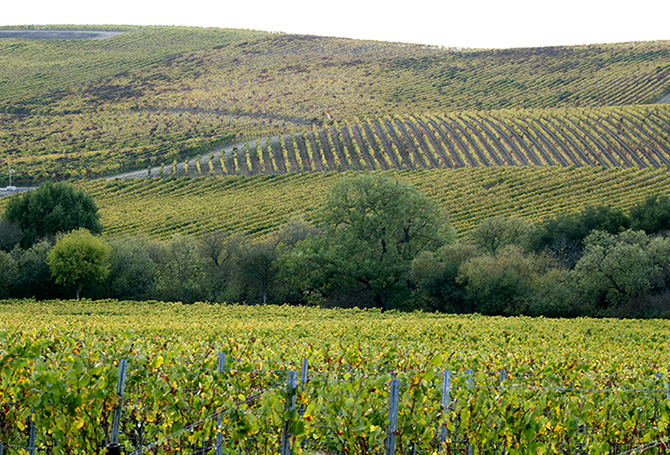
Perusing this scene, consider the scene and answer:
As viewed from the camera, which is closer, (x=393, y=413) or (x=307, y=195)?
(x=393, y=413)

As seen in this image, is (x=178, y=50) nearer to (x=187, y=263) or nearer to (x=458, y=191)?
(x=458, y=191)

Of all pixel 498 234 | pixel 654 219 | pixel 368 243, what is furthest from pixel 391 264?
pixel 654 219

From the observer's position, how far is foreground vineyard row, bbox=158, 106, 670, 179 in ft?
227

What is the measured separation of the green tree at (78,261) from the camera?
130 ft

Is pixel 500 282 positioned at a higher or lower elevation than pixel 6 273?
higher

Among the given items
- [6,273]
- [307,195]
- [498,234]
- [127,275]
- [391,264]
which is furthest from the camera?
[307,195]

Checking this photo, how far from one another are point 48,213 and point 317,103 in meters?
65.7

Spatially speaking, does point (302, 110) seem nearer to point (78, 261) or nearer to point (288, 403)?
point (78, 261)

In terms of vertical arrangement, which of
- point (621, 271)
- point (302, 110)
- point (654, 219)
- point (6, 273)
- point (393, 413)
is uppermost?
point (393, 413)

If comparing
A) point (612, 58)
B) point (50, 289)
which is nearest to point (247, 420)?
point (50, 289)

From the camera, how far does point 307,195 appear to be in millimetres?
61719

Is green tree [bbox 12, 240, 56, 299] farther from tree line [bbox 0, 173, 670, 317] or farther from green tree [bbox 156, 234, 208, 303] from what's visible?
green tree [bbox 156, 234, 208, 303]

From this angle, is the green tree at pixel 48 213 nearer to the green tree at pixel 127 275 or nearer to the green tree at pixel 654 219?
the green tree at pixel 127 275

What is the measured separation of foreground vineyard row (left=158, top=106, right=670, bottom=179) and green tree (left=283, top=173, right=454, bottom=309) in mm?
29850
